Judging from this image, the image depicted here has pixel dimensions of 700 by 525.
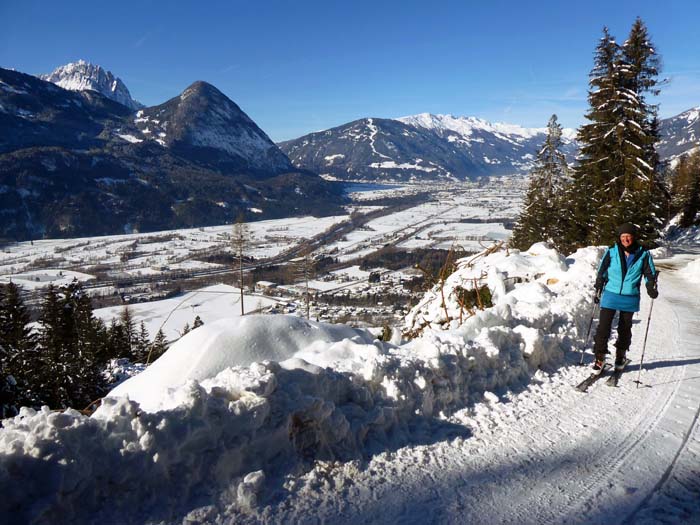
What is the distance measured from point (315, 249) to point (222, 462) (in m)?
111

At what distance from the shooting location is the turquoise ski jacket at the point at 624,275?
5520 millimetres

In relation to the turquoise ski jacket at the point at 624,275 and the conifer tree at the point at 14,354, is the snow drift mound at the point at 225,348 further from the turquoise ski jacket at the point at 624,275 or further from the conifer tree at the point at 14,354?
the conifer tree at the point at 14,354

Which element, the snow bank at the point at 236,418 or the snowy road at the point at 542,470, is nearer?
the snow bank at the point at 236,418

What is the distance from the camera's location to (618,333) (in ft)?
19.1

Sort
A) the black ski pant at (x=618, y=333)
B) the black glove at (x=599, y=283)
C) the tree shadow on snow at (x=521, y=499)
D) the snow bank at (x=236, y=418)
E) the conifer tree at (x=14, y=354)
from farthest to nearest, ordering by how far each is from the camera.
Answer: the conifer tree at (x=14, y=354)
the black glove at (x=599, y=283)
the black ski pant at (x=618, y=333)
the tree shadow on snow at (x=521, y=499)
the snow bank at (x=236, y=418)

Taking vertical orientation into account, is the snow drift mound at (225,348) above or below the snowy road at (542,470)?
above

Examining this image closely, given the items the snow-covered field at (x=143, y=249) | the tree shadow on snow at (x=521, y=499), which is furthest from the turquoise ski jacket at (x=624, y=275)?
the snow-covered field at (x=143, y=249)

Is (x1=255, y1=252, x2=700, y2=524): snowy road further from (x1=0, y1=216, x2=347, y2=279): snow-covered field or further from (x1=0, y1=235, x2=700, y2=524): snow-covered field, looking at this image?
(x1=0, y1=216, x2=347, y2=279): snow-covered field

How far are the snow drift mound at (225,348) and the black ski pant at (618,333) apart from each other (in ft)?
10.6

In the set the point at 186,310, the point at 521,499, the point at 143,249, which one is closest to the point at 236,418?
the point at 521,499

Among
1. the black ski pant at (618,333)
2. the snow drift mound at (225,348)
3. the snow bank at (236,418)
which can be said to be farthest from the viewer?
the black ski pant at (618,333)

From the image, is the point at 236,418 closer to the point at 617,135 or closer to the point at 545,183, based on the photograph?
Answer: the point at 617,135

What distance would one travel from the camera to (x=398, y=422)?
4195 mm

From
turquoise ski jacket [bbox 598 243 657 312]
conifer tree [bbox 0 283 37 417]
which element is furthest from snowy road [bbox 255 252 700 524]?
conifer tree [bbox 0 283 37 417]
